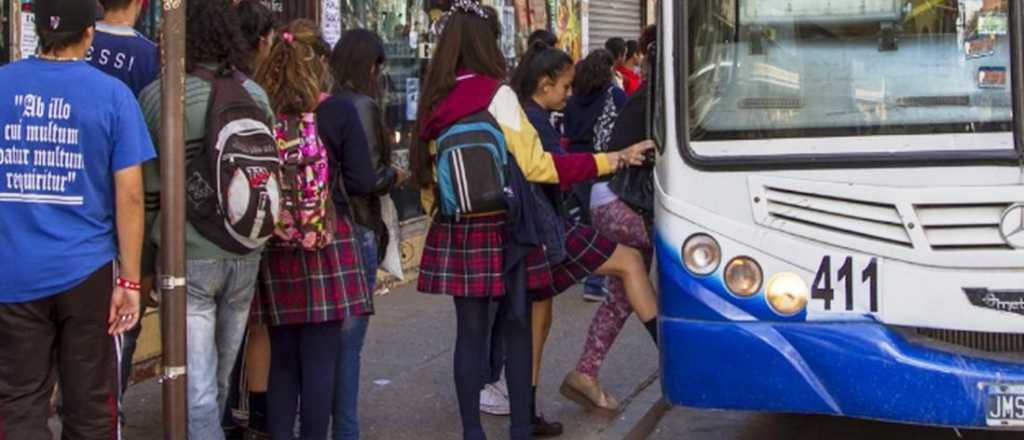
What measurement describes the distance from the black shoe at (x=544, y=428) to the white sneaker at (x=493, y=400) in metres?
0.39

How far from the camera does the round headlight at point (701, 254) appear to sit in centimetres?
559

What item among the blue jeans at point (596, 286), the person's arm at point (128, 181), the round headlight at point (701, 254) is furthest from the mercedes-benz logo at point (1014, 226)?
the blue jeans at point (596, 286)

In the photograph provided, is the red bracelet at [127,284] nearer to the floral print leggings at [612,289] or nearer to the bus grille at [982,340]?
the bus grille at [982,340]

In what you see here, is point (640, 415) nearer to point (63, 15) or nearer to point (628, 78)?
point (63, 15)

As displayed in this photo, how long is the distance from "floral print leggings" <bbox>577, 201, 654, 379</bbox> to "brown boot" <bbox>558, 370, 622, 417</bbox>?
37 mm

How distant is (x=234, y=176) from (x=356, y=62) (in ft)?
3.96

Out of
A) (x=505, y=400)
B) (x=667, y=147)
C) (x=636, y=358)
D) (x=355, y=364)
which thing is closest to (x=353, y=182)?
(x=355, y=364)

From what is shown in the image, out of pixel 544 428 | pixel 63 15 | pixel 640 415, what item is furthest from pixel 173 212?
pixel 640 415

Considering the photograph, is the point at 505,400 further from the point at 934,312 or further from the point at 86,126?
the point at 86,126

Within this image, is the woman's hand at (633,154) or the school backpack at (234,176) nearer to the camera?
the school backpack at (234,176)

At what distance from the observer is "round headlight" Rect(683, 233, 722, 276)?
5586mm

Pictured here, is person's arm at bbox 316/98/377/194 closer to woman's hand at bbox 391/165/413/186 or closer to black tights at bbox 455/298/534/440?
woman's hand at bbox 391/165/413/186

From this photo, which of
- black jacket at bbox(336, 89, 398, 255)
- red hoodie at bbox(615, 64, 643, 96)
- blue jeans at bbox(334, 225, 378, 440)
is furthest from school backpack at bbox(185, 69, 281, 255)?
red hoodie at bbox(615, 64, 643, 96)

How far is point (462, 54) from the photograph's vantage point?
590 cm
